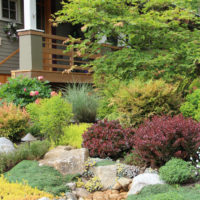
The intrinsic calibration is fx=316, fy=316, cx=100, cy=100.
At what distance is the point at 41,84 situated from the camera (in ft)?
28.4

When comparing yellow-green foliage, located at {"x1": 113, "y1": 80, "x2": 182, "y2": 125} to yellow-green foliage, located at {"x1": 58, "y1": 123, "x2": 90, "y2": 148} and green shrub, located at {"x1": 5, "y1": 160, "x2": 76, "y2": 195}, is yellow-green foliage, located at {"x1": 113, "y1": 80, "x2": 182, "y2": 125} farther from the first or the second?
green shrub, located at {"x1": 5, "y1": 160, "x2": 76, "y2": 195}

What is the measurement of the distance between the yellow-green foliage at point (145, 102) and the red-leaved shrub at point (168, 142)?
3.68ft

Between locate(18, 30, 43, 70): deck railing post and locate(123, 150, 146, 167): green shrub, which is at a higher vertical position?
locate(18, 30, 43, 70): deck railing post

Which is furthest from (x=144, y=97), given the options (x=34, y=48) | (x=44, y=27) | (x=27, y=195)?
(x=44, y=27)

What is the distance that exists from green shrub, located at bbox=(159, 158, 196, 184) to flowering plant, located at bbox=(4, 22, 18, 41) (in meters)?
9.27

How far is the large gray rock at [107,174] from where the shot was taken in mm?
4488

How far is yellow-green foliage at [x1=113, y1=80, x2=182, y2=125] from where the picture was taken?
19.0ft

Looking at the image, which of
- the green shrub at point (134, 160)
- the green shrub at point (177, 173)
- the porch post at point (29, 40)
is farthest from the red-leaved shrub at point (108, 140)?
the porch post at point (29, 40)

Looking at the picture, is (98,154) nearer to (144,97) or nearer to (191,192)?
(144,97)

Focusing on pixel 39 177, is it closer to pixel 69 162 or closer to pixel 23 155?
pixel 69 162

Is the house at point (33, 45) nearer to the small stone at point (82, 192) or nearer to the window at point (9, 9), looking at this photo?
the window at point (9, 9)

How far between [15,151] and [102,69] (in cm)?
301

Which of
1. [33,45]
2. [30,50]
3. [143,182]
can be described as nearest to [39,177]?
[143,182]

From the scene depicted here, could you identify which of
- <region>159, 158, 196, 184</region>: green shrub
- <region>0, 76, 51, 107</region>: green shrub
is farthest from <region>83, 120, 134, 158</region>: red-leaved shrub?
<region>0, 76, 51, 107</region>: green shrub
